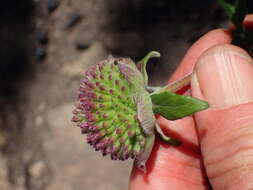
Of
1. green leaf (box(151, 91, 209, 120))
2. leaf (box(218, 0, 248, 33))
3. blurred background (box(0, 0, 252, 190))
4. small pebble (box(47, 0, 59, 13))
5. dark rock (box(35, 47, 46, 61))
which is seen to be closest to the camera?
green leaf (box(151, 91, 209, 120))

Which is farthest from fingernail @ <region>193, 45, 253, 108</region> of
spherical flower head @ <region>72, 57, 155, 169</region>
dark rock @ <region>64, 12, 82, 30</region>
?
dark rock @ <region>64, 12, 82, 30</region>

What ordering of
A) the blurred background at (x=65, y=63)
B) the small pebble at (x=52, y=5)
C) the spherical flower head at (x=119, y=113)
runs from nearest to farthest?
the spherical flower head at (x=119, y=113) < the blurred background at (x=65, y=63) < the small pebble at (x=52, y=5)

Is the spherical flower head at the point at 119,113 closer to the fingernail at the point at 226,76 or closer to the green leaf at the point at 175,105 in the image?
the green leaf at the point at 175,105

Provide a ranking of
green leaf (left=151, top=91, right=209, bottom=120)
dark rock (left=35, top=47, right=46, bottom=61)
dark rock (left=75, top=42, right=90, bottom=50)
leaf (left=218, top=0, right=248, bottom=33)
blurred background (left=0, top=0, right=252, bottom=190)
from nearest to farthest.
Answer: green leaf (left=151, top=91, right=209, bottom=120), leaf (left=218, top=0, right=248, bottom=33), blurred background (left=0, top=0, right=252, bottom=190), dark rock (left=75, top=42, right=90, bottom=50), dark rock (left=35, top=47, right=46, bottom=61)

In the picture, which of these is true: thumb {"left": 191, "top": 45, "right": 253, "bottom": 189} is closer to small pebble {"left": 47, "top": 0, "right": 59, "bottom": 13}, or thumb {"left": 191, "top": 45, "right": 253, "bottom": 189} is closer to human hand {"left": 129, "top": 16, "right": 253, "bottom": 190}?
human hand {"left": 129, "top": 16, "right": 253, "bottom": 190}

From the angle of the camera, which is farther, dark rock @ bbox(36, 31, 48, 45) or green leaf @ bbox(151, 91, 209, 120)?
dark rock @ bbox(36, 31, 48, 45)

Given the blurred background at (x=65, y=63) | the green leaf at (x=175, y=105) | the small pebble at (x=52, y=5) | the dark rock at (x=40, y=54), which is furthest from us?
the small pebble at (x=52, y=5)

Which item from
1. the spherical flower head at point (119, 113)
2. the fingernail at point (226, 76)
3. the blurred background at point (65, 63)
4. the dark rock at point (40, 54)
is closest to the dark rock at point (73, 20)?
the blurred background at point (65, 63)

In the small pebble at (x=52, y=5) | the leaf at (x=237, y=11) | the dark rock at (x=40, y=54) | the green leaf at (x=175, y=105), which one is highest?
the small pebble at (x=52, y=5)
